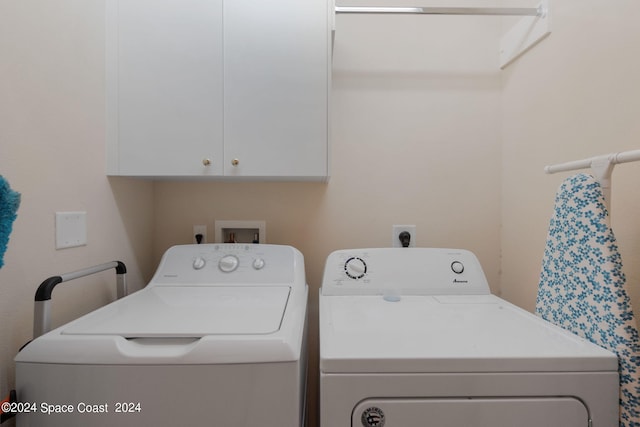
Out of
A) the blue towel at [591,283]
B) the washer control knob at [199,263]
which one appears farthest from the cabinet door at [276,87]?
the blue towel at [591,283]

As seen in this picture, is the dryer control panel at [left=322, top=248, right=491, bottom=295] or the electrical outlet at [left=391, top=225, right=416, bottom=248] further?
the electrical outlet at [left=391, top=225, right=416, bottom=248]

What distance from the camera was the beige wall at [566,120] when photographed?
2.74 ft

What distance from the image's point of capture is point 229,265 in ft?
3.72

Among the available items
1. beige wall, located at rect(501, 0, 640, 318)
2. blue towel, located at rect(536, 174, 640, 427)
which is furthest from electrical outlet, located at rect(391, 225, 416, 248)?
blue towel, located at rect(536, 174, 640, 427)

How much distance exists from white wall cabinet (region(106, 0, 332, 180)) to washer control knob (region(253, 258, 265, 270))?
1.13 feet

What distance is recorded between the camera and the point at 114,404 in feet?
2.03

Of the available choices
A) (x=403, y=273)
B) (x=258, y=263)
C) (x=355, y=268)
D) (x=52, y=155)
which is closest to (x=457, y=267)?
(x=403, y=273)

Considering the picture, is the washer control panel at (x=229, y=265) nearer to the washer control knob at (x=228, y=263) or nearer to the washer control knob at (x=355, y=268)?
the washer control knob at (x=228, y=263)

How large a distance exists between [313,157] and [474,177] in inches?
33.8

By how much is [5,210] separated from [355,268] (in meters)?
0.99

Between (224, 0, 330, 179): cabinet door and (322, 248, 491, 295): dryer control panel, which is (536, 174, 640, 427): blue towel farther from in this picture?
(224, 0, 330, 179): cabinet door

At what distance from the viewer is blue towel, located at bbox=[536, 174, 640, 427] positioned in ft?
2.12

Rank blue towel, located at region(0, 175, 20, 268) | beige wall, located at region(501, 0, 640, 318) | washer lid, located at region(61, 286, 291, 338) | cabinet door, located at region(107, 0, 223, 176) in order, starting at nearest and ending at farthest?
blue towel, located at region(0, 175, 20, 268)
washer lid, located at region(61, 286, 291, 338)
beige wall, located at region(501, 0, 640, 318)
cabinet door, located at region(107, 0, 223, 176)

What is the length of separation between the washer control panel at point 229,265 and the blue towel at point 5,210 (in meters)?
0.55
